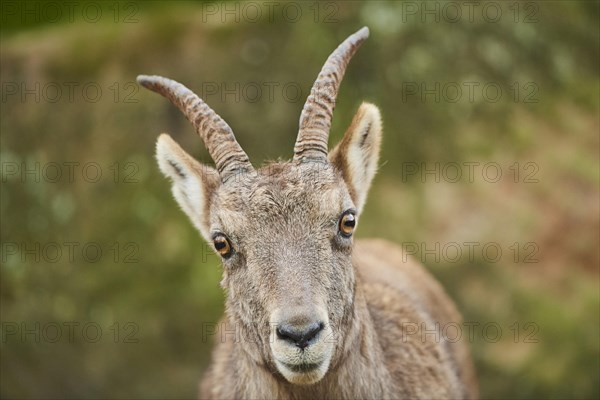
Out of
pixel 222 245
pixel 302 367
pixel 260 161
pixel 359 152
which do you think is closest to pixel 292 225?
pixel 222 245

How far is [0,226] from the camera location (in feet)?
43.7

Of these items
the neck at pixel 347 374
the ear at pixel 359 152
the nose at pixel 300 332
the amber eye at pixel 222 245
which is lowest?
the neck at pixel 347 374

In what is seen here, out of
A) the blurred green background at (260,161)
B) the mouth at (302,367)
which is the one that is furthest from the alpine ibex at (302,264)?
the blurred green background at (260,161)

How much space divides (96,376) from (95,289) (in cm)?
134

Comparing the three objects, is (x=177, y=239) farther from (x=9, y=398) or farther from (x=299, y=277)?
(x=299, y=277)

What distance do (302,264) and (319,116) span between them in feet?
4.62

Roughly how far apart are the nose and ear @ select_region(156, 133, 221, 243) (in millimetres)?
1587

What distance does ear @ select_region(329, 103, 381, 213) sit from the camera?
22.5 feet

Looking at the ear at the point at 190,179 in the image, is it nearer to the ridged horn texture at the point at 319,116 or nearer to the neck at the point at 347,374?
the ridged horn texture at the point at 319,116

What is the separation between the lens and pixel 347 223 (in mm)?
6336

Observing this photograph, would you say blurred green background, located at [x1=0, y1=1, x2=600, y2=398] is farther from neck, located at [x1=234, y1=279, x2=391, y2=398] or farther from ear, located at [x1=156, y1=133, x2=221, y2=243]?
neck, located at [x1=234, y1=279, x2=391, y2=398]

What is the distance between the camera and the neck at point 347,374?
20.6 feet

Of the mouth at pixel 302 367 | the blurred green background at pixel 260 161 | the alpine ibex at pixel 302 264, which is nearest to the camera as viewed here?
the mouth at pixel 302 367

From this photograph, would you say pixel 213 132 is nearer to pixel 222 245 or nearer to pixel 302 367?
pixel 222 245
